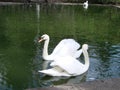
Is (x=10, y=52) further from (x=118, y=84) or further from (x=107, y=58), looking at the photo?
(x=118, y=84)

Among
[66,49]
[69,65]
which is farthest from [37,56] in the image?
[69,65]

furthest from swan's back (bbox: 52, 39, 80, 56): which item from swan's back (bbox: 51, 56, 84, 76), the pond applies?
swan's back (bbox: 51, 56, 84, 76)

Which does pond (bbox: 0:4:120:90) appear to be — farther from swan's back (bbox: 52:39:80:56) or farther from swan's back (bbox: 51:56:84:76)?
swan's back (bbox: 52:39:80:56)

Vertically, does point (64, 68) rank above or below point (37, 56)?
above

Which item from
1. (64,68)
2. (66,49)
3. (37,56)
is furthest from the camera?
(37,56)

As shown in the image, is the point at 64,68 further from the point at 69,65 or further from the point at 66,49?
the point at 66,49

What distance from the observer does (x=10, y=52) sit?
1170 cm

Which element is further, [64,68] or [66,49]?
[66,49]

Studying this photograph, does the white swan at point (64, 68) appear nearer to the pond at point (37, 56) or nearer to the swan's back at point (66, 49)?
the pond at point (37, 56)

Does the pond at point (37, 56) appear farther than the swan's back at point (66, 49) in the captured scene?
No

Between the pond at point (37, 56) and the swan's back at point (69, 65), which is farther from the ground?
the swan's back at point (69, 65)

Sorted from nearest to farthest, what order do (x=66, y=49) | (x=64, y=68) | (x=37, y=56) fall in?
(x=64, y=68) < (x=66, y=49) < (x=37, y=56)

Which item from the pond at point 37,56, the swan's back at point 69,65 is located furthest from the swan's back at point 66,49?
the swan's back at point 69,65

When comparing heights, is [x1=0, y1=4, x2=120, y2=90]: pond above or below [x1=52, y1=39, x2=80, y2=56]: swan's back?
below
